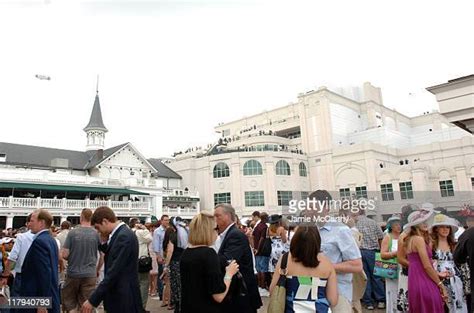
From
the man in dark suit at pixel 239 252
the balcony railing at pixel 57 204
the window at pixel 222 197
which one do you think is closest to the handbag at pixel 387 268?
the man in dark suit at pixel 239 252

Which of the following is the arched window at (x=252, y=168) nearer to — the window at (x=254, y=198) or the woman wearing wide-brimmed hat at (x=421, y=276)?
the window at (x=254, y=198)

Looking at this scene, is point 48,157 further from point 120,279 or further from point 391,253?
point 391,253

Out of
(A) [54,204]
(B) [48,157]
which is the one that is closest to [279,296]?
(A) [54,204]

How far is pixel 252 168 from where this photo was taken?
43.2 metres

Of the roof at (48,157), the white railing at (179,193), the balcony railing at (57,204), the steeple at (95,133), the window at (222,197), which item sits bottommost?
the balcony railing at (57,204)

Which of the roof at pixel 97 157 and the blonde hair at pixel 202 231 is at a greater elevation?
the roof at pixel 97 157

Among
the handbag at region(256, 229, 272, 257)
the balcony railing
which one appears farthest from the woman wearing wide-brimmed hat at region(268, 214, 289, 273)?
the balcony railing

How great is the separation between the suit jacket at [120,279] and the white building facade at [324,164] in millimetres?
35029

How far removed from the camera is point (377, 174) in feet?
138

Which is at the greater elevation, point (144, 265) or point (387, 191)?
point (387, 191)

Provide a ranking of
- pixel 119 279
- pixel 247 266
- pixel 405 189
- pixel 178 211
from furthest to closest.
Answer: pixel 405 189, pixel 178 211, pixel 247 266, pixel 119 279

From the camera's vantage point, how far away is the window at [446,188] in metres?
39.0

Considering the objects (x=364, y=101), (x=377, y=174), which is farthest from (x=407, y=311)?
(x=364, y=101)

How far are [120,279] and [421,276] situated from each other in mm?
3714
